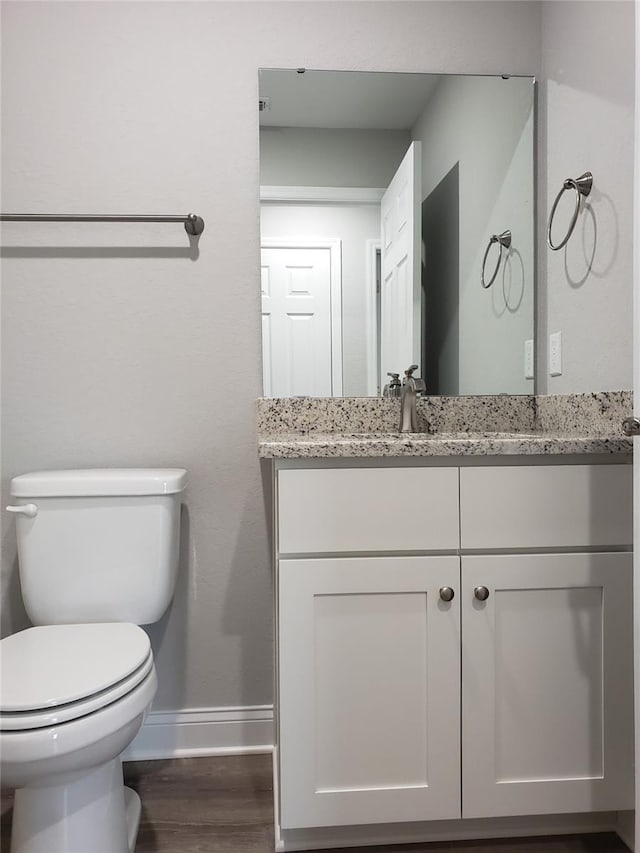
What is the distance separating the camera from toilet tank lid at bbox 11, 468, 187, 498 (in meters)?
1.48

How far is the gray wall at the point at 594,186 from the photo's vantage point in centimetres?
139

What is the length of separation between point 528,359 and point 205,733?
143 centimetres

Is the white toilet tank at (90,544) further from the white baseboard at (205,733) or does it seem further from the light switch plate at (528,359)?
the light switch plate at (528,359)

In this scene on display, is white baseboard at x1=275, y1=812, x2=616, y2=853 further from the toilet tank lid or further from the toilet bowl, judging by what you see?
the toilet tank lid

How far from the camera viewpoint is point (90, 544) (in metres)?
1.49

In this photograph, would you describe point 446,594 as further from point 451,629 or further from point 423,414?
point 423,414

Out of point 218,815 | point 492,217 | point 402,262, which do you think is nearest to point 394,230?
point 402,262

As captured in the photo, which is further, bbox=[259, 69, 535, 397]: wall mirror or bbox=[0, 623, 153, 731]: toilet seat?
bbox=[259, 69, 535, 397]: wall mirror

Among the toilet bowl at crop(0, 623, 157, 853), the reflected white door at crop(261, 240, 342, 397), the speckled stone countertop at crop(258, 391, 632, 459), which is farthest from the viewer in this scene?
the reflected white door at crop(261, 240, 342, 397)

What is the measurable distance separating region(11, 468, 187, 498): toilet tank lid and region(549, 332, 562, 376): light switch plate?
42.0 inches

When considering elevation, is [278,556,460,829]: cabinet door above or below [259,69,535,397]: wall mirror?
below

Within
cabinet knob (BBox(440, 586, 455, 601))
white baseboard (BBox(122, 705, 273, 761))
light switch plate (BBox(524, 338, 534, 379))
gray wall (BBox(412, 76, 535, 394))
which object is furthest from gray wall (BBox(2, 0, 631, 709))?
light switch plate (BBox(524, 338, 534, 379))

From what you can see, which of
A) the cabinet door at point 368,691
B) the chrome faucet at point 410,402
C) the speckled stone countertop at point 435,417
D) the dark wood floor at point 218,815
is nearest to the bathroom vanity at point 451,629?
the cabinet door at point 368,691

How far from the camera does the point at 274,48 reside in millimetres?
1700
